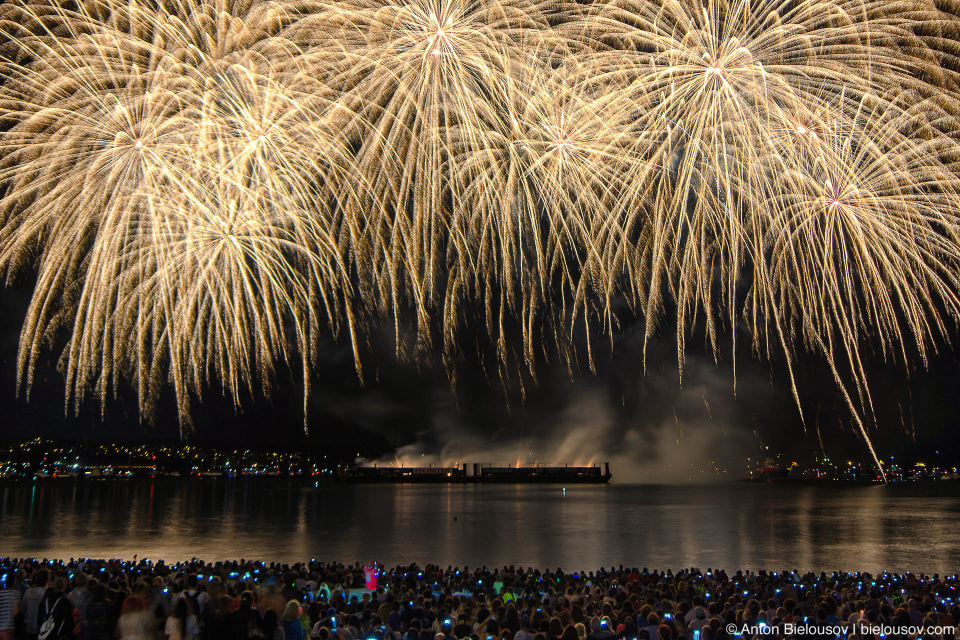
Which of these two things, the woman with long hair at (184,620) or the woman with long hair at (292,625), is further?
the woman with long hair at (184,620)

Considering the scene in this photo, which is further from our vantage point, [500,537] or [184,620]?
[500,537]

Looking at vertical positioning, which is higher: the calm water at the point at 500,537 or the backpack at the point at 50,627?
the backpack at the point at 50,627

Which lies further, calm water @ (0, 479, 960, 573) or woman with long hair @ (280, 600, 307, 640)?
calm water @ (0, 479, 960, 573)

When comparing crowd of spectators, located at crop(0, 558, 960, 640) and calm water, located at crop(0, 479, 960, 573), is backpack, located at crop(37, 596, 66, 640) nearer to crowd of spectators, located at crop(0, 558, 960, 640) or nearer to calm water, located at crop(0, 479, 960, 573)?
crowd of spectators, located at crop(0, 558, 960, 640)

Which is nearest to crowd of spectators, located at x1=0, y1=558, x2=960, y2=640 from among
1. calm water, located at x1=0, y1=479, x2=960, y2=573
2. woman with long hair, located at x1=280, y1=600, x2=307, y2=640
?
woman with long hair, located at x1=280, y1=600, x2=307, y2=640

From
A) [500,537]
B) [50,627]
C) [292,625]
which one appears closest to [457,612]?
[292,625]

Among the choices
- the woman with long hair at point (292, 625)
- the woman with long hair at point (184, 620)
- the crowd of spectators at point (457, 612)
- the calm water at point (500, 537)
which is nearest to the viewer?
the woman with long hair at point (292, 625)

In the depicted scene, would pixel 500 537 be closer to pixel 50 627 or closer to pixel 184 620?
pixel 184 620

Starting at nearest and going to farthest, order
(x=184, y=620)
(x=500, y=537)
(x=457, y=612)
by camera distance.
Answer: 1. (x=184, y=620)
2. (x=457, y=612)
3. (x=500, y=537)

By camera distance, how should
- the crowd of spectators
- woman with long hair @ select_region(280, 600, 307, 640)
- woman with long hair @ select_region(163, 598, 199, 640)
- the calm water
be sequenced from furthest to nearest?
the calm water
woman with long hair @ select_region(163, 598, 199, 640)
the crowd of spectators
woman with long hair @ select_region(280, 600, 307, 640)

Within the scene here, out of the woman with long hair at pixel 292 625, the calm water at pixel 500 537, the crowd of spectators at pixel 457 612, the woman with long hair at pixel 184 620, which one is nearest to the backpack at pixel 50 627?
the crowd of spectators at pixel 457 612

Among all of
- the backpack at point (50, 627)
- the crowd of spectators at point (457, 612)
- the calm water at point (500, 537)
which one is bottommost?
the calm water at point (500, 537)

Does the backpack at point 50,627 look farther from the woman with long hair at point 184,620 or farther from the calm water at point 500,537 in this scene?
the calm water at point 500,537

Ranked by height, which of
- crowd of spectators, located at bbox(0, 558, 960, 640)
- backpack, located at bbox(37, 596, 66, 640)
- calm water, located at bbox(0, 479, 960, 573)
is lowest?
calm water, located at bbox(0, 479, 960, 573)
